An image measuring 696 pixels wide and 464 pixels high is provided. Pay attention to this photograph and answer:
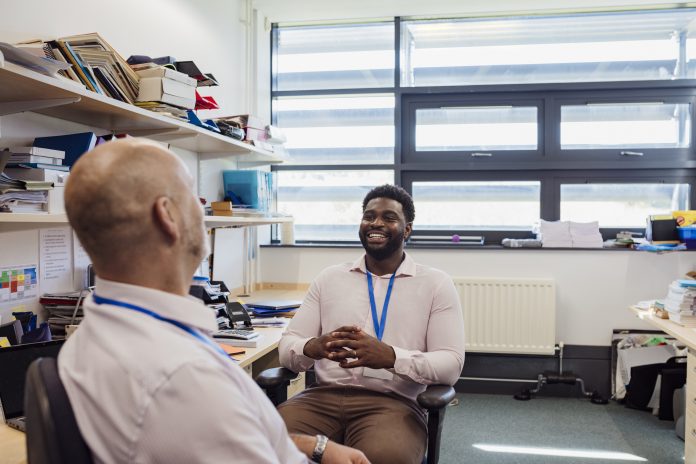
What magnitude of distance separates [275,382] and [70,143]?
41.1 inches

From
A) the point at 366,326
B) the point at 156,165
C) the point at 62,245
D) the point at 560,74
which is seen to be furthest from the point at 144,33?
the point at 560,74

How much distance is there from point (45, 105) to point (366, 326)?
124 cm

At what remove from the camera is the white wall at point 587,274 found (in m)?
3.75

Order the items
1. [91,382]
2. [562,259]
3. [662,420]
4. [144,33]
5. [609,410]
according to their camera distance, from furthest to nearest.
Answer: [562,259]
[609,410]
[662,420]
[144,33]
[91,382]

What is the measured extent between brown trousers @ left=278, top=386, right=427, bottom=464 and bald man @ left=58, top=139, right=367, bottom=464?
2.96ft

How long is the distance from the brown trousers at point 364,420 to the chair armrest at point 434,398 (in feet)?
0.41

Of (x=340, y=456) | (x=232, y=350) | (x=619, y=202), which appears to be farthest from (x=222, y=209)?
(x=619, y=202)

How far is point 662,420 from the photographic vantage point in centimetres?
334

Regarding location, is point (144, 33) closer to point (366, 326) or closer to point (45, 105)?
point (45, 105)

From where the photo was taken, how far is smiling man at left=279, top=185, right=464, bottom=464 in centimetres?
183

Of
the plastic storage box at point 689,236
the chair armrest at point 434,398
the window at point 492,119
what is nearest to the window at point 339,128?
the window at point 492,119

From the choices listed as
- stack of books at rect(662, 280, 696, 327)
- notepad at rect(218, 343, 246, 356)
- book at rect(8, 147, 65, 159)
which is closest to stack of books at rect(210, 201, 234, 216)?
notepad at rect(218, 343, 246, 356)

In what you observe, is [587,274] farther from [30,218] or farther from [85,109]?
[30,218]

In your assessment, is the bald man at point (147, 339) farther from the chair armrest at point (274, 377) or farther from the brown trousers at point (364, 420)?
the chair armrest at point (274, 377)
